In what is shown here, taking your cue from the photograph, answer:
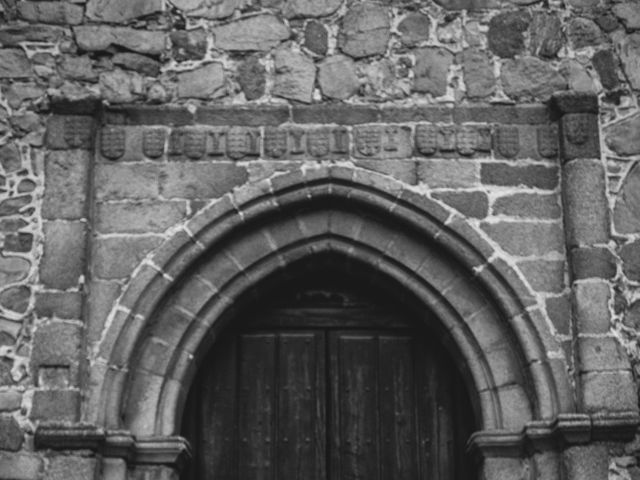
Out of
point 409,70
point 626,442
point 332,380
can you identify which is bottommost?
point 626,442

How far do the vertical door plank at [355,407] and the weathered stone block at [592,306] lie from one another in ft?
4.08

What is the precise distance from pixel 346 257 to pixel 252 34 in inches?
56.1

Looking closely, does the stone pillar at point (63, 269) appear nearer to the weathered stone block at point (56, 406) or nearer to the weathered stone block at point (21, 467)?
the weathered stone block at point (56, 406)

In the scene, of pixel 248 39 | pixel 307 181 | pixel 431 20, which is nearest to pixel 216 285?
pixel 307 181

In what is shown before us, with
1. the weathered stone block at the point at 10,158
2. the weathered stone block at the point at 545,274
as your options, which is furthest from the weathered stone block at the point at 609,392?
the weathered stone block at the point at 10,158

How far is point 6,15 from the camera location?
763cm

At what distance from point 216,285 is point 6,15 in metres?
2.04

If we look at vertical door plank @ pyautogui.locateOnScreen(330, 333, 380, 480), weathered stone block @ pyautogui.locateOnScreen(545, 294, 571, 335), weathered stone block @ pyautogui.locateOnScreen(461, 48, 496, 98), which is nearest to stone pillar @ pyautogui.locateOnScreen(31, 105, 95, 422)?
vertical door plank @ pyautogui.locateOnScreen(330, 333, 380, 480)

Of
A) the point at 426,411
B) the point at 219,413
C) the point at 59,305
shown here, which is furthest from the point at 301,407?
the point at 59,305

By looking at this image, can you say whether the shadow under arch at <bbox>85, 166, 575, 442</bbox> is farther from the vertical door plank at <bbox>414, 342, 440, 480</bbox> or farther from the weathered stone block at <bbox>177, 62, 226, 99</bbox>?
the weathered stone block at <bbox>177, 62, 226, 99</bbox>

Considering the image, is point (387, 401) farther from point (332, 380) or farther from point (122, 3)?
point (122, 3)

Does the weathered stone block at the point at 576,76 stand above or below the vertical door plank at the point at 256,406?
above

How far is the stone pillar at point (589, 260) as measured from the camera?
6836 mm

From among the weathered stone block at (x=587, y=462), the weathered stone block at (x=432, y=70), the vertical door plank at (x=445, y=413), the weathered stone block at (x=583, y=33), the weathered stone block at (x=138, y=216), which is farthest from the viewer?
the weathered stone block at (x=583, y=33)
